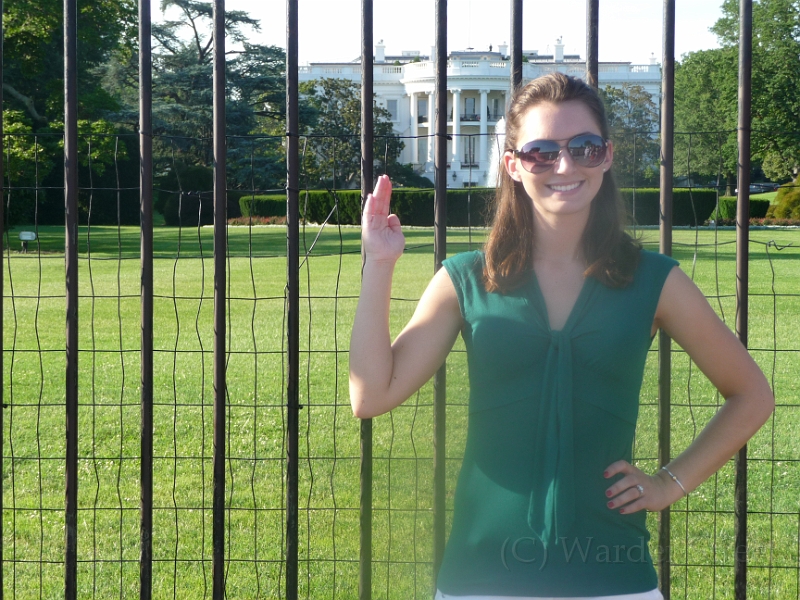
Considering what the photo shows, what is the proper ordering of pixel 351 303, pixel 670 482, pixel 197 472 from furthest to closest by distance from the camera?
pixel 351 303 < pixel 197 472 < pixel 670 482

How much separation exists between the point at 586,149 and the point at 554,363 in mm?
489

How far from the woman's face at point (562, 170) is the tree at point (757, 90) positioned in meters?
25.5

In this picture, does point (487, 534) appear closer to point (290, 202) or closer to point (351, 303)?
point (290, 202)

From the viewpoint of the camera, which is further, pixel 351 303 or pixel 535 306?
pixel 351 303

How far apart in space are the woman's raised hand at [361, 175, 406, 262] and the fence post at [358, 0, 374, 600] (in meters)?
0.49

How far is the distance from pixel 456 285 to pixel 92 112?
104ft

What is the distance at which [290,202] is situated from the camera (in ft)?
8.64

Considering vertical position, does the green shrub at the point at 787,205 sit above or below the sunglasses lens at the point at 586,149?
above

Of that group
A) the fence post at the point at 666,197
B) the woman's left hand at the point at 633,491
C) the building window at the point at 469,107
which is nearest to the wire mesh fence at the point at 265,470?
the fence post at the point at 666,197

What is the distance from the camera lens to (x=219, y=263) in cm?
263

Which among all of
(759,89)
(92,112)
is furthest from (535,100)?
(759,89)

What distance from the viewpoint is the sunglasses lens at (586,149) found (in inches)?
76.0

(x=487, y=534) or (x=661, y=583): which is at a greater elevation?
(x=487, y=534)

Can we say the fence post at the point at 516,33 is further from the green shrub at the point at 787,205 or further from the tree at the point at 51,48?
the tree at the point at 51,48
